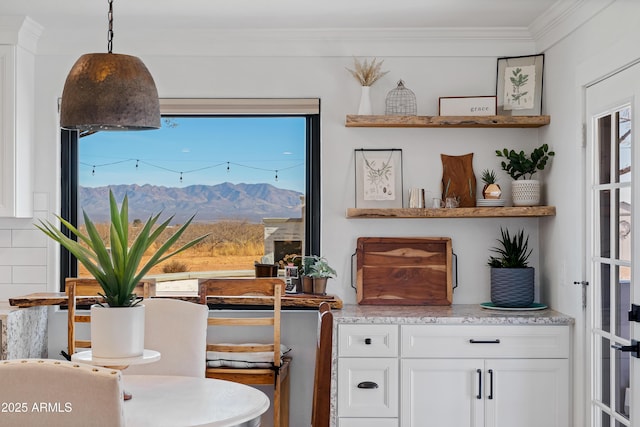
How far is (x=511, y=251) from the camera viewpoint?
4578 mm

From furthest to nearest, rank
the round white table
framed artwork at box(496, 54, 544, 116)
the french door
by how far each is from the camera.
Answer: framed artwork at box(496, 54, 544, 116), the french door, the round white table

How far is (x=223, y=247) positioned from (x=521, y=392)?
1899mm

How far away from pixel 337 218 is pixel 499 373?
4.21ft

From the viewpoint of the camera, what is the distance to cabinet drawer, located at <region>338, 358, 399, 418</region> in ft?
13.8

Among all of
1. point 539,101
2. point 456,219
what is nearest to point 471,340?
point 456,219

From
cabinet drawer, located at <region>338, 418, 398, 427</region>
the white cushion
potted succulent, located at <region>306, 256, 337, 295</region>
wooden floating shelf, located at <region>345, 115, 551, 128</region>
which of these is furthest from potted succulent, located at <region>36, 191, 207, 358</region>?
wooden floating shelf, located at <region>345, 115, 551, 128</region>

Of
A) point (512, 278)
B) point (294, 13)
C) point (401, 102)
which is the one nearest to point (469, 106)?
point (401, 102)

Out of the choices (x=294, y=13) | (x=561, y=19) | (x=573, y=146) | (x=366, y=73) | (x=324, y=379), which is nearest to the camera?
(x=324, y=379)

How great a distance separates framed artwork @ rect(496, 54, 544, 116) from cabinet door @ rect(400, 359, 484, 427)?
1476mm

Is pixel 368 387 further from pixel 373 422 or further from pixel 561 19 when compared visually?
pixel 561 19

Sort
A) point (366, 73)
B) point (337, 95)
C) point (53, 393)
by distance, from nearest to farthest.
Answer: point (53, 393) < point (366, 73) < point (337, 95)

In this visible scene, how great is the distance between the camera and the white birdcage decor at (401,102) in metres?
4.67

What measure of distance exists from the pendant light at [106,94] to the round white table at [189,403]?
930mm

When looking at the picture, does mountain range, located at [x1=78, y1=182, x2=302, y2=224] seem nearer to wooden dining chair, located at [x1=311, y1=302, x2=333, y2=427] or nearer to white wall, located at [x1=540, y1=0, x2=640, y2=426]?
white wall, located at [x1=540, y1=0, x2=640, y2=426]
